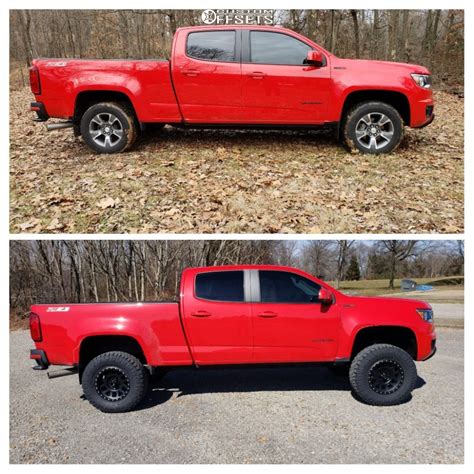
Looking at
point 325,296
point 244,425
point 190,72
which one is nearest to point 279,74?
point 190,72

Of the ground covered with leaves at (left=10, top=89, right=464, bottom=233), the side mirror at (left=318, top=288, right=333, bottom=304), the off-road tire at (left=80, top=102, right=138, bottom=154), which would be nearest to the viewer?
the side mirror at (left=318, top=288, right=333, bottom=304)

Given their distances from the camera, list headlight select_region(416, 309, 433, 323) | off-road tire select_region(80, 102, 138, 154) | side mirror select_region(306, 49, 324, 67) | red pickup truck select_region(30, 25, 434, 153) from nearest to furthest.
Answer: headlight select_region(416, 309, 433, 323)
side mirror select_region(306, 49, 324, 67)
red pickup truck select_region(30, 25, 434, 153)
off-road tire select_region(80, 102, 138, 154)

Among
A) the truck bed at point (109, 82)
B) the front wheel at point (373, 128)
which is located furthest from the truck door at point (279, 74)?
the truck bed at point (109, 82)

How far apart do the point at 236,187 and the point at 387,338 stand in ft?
9.02

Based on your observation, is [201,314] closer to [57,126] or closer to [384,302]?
[384,302]

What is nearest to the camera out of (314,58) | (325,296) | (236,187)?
(325,296)

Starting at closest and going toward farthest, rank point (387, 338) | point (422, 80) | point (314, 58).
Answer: point (387, 338), point (314, 58), point (422, 80)

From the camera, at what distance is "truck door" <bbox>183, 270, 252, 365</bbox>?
13.3 feet

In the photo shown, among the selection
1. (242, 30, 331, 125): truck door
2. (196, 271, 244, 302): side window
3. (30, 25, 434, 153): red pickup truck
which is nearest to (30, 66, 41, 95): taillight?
(30, 25, 434, 153): red pickup truck

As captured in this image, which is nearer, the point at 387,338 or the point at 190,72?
the point at 387,338

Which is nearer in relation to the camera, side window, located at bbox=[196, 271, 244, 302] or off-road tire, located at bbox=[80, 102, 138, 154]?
side window, located at bbox=[196, 271, 244, 302]

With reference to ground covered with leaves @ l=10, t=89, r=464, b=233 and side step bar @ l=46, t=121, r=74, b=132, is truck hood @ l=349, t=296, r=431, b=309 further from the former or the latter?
side step bar @ l=46, t=121, r=74, b=132

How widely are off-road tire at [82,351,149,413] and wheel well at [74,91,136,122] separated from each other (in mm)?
3672

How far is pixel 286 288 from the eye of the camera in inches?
165
